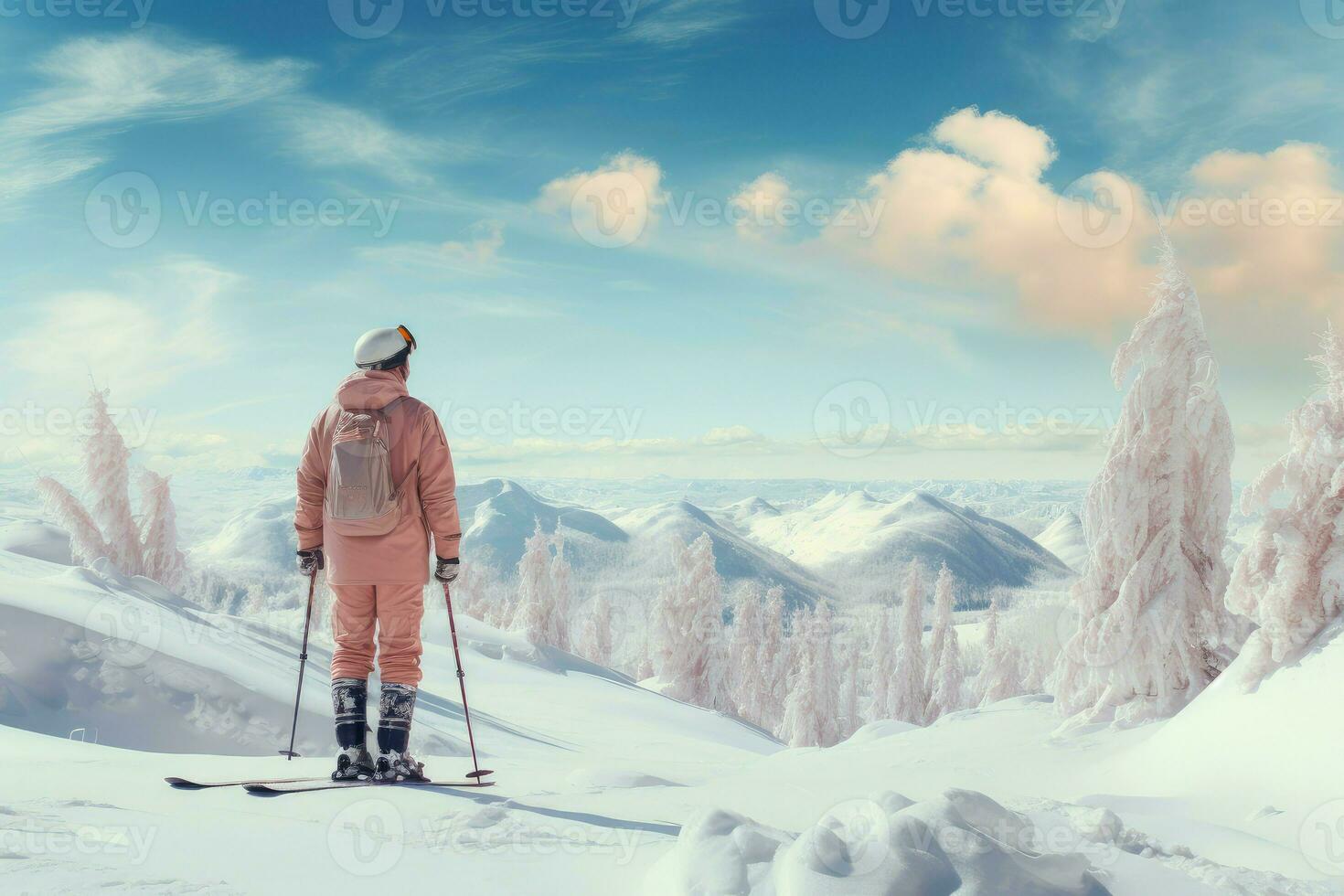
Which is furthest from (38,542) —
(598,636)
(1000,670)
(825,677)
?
(1000,670)

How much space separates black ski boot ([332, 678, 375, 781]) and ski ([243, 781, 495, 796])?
16 cm

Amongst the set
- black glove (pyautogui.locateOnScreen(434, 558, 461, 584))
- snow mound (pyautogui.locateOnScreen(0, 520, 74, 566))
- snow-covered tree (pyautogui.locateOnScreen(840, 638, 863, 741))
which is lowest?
snow-covered tree (pyautogui.locateOnScreen(840, 638, 863, 741))

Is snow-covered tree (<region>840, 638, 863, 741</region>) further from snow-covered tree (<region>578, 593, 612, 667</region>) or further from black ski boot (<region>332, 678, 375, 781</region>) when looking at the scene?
black ski boot (<region>332, 678, 375, 781</region>)

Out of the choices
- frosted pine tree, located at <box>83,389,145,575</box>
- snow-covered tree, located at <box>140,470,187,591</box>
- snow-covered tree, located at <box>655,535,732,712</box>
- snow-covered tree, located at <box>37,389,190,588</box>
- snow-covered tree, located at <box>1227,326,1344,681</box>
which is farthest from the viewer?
snow-covered tree, located at <box>655,535,732,712</box>

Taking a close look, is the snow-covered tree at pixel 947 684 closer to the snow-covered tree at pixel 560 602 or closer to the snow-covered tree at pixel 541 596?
the snow-covered tree at pixel 560 602

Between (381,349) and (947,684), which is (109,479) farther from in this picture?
(947,684)

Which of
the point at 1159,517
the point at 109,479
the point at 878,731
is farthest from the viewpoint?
the point at 109,479

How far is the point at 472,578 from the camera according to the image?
55938 mm

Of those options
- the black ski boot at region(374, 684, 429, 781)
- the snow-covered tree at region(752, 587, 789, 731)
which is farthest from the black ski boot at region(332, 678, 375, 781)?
the snow-covered tree at region(752, 587, 789, 731)

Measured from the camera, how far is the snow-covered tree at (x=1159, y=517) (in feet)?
32.6

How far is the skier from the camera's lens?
5.34 metres

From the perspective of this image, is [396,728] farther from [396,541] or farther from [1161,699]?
[1161,699]

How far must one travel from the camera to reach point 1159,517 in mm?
10391

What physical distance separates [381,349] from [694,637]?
3639 cm
